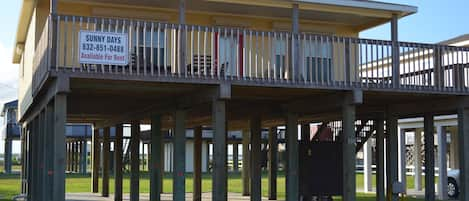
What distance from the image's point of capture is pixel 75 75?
1227cm

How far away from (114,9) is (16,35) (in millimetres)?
8515

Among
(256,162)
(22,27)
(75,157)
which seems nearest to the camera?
(256,162)

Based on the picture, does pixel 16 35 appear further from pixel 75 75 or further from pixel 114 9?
pixel 75 75

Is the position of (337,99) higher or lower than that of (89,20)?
lower

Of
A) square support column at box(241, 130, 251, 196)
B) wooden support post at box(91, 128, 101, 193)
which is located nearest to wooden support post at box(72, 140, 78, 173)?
wooden support post at box(91, 128, 101, 193)

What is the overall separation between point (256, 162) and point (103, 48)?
910 centimetres

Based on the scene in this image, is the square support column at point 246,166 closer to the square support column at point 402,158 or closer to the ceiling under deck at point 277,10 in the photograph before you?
the square support column at point 402,158

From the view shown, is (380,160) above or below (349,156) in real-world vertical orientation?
below

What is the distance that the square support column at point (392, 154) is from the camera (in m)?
17.1

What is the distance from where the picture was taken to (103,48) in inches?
492

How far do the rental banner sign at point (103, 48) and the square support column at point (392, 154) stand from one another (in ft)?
25.5

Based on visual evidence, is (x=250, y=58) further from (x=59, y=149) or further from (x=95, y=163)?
(x=95, y=163)

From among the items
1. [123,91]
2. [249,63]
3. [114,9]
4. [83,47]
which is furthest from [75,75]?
[114,9]

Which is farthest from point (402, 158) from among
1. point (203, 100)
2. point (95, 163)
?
point (203, 100)
